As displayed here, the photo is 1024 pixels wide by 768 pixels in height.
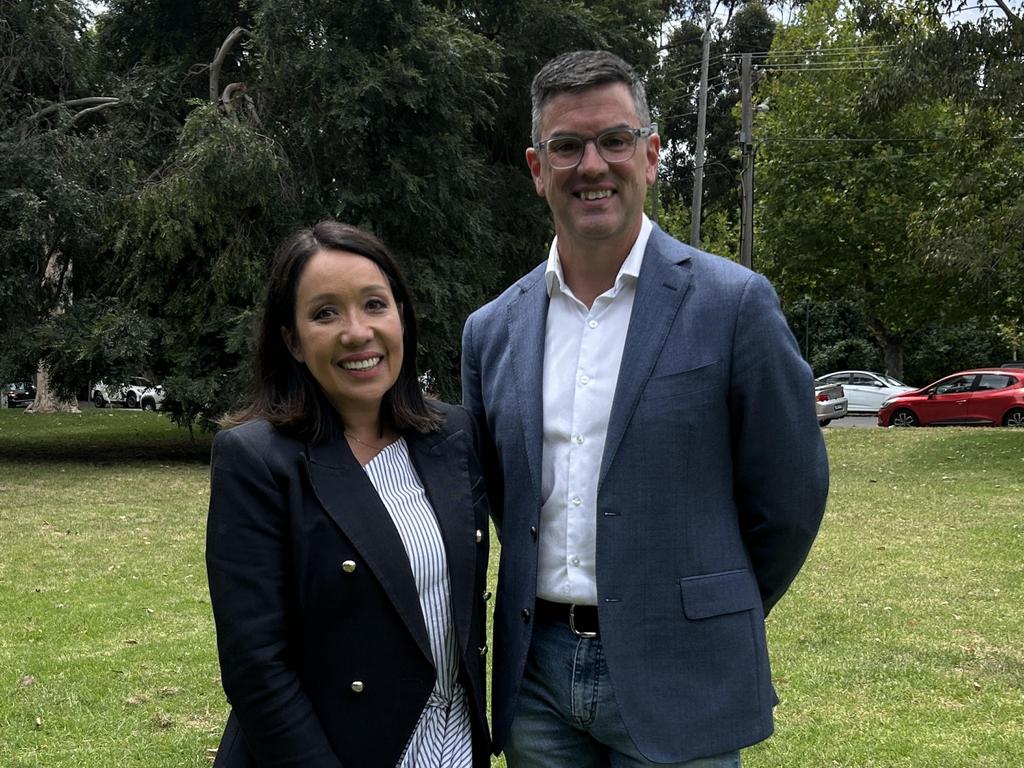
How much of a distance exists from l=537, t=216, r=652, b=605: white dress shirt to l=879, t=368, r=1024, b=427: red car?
1038 inches

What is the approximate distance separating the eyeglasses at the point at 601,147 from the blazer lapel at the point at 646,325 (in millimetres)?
235

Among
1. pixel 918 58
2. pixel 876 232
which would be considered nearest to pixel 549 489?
pixel 918 58

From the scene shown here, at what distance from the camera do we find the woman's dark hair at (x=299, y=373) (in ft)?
8.54

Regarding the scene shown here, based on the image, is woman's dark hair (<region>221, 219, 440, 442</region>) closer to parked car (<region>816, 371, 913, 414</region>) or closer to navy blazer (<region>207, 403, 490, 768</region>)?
navy blazer (<region>207, 403, 490, 768</region>)

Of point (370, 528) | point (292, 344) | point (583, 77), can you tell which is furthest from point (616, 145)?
point (370, 528)

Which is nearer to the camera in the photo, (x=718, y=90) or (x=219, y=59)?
(x=219, y=59)

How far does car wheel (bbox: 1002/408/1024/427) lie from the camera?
2673cm

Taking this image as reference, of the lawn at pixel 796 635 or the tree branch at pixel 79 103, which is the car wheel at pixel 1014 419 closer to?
the lawn at pixel 796 635

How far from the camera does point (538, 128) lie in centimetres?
277

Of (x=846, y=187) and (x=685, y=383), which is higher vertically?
(x=846, y=187)

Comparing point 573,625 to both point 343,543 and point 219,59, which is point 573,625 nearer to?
point 343,543

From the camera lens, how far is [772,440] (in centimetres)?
258

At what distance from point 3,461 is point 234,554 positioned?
65.4 ft

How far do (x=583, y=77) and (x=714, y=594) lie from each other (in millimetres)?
1204
